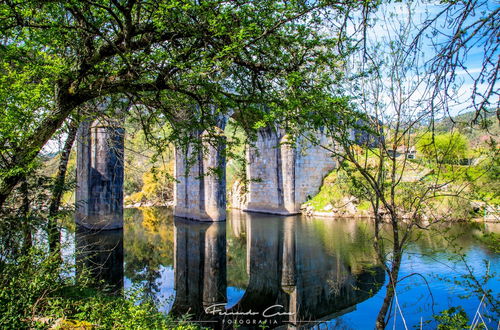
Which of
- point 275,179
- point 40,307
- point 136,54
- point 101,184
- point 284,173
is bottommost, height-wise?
point 40,307

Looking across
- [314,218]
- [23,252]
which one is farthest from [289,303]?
[314,218]

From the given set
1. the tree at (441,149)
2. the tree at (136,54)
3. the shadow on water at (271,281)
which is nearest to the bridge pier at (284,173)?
the shadow on water at (271,281)

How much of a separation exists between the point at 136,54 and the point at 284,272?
6958 millimetres

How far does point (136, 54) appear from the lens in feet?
12.9

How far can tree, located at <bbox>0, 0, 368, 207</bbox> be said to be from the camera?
3383 mm

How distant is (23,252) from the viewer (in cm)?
396

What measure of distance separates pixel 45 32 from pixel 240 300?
234 inches

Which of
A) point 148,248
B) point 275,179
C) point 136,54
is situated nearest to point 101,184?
point 148,248

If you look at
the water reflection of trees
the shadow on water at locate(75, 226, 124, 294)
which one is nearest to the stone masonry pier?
the water reflection of trees

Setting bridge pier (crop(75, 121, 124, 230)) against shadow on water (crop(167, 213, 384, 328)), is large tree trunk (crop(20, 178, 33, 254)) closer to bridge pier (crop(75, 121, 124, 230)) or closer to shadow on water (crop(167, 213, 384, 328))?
shadow on water (crop(167, 213, 384, 328))

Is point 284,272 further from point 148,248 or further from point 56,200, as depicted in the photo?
point 56,200

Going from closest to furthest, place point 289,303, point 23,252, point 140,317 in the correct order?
point 140,317 < point 23,252 < point 289,303

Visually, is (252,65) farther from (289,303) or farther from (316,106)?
(289,303)

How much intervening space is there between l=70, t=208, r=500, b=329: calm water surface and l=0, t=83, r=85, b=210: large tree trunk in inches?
52.3
